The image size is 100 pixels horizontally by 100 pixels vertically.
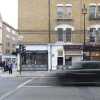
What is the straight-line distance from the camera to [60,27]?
6303 cm

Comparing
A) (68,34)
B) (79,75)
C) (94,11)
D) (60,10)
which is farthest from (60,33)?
(79,75)

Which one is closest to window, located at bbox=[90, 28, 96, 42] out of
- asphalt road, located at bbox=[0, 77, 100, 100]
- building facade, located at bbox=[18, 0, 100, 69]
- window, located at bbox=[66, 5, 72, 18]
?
building facade, located at bbox=[18, 0, 100, 69]

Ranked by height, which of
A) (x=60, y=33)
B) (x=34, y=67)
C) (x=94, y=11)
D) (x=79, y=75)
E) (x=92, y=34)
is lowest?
(x=34, y=67)

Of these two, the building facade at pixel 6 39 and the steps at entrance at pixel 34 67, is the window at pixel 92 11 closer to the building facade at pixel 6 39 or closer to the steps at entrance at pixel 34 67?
the steps at entrance at pixel 34 67

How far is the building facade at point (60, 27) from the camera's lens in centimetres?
6209

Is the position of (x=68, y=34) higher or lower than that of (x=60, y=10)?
lower

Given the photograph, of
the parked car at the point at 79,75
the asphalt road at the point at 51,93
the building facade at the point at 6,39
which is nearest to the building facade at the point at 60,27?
the parked car at the point at 79,75

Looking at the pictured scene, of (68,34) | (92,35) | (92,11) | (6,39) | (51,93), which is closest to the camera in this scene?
(51,93)

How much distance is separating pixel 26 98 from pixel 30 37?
44.1 metres

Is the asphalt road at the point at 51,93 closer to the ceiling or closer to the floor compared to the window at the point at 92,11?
closer to the floor

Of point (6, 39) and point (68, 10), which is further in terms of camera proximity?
point (6, 39)

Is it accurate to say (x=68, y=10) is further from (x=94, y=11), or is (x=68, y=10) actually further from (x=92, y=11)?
(x=94, y=11)

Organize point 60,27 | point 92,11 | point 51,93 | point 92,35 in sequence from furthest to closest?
point 60,27
point 92,11
point 92,35
point 51,93

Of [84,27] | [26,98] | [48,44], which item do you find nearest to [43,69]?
[48,44]
